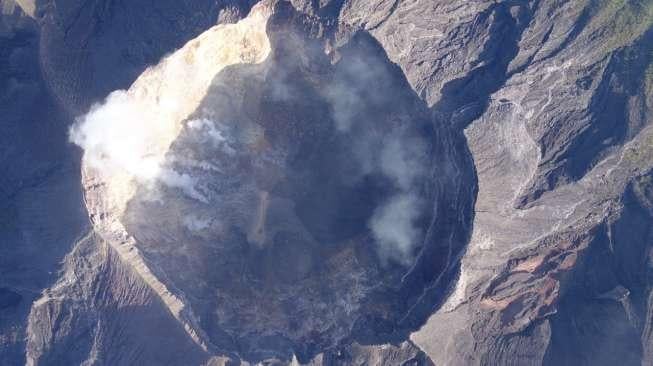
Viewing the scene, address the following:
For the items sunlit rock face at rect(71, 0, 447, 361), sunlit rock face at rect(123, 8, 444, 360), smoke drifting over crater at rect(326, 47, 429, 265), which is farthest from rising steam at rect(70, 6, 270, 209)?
smoke drifting over crater at rect(326, 47, 429, 265)

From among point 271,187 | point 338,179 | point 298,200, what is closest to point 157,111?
point 271,187

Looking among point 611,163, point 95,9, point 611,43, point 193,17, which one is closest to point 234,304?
point 193,17

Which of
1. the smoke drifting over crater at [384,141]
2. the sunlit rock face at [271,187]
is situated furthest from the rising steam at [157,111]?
the smoke drifting over crater at [384,141]

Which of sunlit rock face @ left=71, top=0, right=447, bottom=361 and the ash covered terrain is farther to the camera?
sunlit rock face @ left=71, top=0, right=447, bottom=361

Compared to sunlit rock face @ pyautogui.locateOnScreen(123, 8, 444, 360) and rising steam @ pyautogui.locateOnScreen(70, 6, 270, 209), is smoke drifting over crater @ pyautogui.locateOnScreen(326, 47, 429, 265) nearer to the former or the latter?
sunlit rock face @ pyautogui.locateOnScreen(123, 8, 444, 360)

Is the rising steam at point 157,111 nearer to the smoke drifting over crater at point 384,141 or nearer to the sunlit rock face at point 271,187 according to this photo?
the sunlit rock face at point 271,187

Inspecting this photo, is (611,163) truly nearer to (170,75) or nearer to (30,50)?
(170,75)

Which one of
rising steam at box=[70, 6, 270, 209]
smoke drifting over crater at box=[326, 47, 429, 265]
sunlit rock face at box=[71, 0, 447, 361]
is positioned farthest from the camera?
smoke drifting over crater at box=[326, 47, 429, 265]
